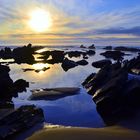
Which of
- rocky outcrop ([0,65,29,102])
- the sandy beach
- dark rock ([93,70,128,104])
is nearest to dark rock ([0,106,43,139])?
the sandy beach

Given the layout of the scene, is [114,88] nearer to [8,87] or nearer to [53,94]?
[53,94]

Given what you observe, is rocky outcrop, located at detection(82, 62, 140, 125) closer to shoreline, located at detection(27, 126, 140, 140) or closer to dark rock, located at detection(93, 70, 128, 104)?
dark rock, located at detection(93, 70, 128, 104)

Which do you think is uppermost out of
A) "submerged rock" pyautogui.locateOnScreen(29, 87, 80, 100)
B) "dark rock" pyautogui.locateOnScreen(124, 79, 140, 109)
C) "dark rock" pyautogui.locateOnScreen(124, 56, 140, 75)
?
"dark rock" pyautogui.locateOnScreen(124, 79, 140, 109)

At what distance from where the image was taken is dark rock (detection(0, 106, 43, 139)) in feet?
63.2

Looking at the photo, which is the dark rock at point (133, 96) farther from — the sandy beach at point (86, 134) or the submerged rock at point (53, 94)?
the submerged rock at point (53, 94)

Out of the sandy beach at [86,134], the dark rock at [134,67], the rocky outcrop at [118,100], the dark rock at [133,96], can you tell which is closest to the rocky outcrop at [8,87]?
the rocky outcrop at [118,100]

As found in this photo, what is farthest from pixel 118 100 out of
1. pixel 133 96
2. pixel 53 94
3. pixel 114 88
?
pixel 53 94

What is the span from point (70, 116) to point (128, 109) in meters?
4.40

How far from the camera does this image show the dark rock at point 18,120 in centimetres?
1925

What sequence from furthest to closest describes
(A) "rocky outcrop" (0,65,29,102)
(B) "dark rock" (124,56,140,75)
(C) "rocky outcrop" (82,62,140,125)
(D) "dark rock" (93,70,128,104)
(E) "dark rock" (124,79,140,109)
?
(B) "dark rock" (124,56,140,75) < (A) "rocky outcrop" (0,65,29,102) < (D) "dark rock" (93,70,128,104) < (E) "dark rock" (124,79,140,109) < (C) "rocky outcrop" (82,62,140,125)

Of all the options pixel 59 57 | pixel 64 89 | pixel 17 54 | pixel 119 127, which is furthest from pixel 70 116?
pixel 17 54

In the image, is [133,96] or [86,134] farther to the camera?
[133,96]

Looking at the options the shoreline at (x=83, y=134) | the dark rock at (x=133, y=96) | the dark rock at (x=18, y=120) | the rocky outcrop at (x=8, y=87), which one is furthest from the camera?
the rocky outcrop at (x=8, y=87)

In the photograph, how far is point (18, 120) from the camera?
20500 mm
